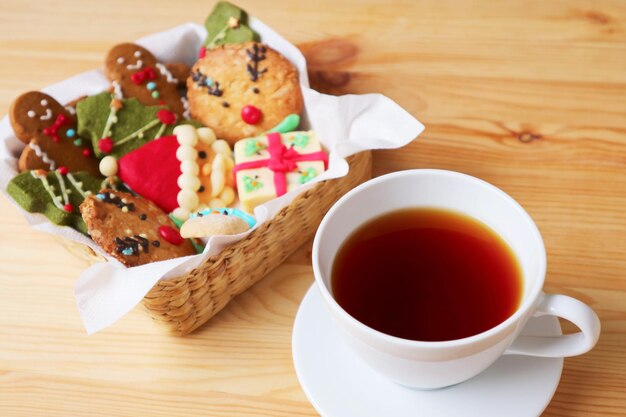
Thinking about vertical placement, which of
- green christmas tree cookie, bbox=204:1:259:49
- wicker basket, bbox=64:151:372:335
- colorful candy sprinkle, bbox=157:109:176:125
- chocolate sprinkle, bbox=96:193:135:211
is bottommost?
wicker basket, bbox=64:151:372:335

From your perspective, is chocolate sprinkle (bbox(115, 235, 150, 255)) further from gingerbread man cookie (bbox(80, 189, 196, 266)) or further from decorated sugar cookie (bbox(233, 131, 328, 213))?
decorated sugar cookie (bbox(233, 131, 328, 213))

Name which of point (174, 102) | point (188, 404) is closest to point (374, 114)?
point (174, 102)

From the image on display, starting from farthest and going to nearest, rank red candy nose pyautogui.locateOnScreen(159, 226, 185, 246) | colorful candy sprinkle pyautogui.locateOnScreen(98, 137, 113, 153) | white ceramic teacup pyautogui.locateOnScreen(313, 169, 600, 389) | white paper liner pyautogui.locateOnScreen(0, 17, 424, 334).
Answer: colorful candy sprinkle pyautogui.locateOnScreen(98, 137, 113, 153), red candy nose pyautogui.locateOnScreen(159, 226, 185, 246), white paper liner pyautogui.locateOnScreen(0, 17, 424, 334), white ceramic teacup pyautogui.locateOnScreen(313, 169, 600, 389)

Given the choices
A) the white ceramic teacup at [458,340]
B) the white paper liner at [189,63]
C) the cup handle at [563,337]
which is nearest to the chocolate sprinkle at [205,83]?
the white paper liner at [189,63]

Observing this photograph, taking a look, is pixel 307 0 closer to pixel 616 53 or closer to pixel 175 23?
pixel 175 23

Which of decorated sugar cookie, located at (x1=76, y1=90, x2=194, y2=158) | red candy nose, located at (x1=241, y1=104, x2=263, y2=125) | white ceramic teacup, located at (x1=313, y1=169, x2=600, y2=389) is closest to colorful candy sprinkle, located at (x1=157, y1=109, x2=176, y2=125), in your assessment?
decorated sugar cookie, located at (x1=76, y1=90, x2=194, y2=158)

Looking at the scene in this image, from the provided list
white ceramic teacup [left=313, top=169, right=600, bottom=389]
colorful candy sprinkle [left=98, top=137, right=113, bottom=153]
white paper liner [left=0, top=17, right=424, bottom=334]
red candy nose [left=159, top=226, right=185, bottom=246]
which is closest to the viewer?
white ceramic teacup [left=313, top=169, right=600, bottom=389]

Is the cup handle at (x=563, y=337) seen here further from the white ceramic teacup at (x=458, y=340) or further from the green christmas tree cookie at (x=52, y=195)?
the green christmas tree cookie at (x=52, y=195)
